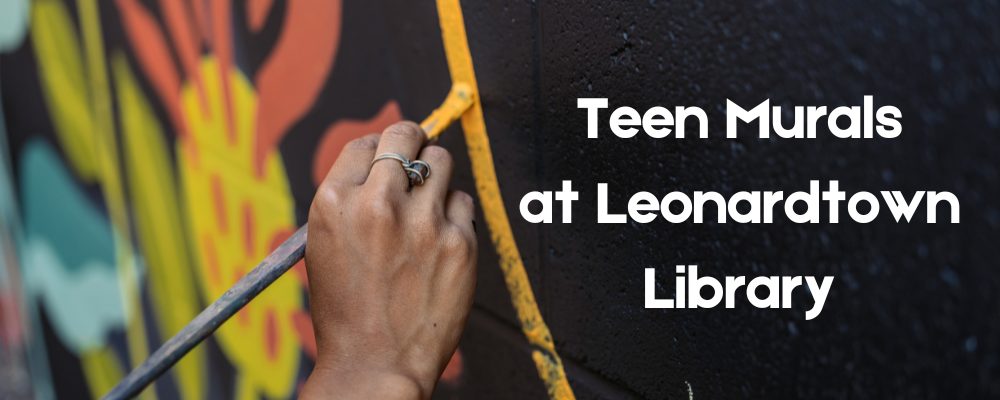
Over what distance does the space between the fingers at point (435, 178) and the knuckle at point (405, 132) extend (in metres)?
0.02

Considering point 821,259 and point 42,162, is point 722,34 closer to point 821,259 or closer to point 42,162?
point 821,259

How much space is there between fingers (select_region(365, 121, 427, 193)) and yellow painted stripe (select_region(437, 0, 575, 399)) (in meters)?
0.30

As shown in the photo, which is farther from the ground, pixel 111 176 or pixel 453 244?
pixel 111 176

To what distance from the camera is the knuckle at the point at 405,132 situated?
1.26 meters

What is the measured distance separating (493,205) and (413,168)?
1.36 feet

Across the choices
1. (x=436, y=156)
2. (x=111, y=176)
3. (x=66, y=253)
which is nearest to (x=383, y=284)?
(x=436, y=156)

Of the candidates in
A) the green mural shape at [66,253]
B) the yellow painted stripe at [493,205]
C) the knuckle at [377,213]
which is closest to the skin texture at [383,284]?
the knuckle at [377,213]

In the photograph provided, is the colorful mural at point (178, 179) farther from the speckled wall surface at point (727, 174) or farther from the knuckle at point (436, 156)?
the knuckle at point (436, 156)

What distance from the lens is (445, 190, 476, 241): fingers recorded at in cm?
Result: 122

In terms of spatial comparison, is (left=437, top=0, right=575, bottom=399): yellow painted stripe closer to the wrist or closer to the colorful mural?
the colorful mural

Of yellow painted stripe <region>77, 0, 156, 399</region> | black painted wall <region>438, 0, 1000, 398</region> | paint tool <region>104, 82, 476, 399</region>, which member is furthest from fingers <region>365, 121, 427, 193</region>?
yellow painted stripe <region>77, 0, 156, 399</region>

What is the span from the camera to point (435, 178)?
122cm


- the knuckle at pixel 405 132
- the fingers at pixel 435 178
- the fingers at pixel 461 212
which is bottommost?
the fingers at pixel 461 212

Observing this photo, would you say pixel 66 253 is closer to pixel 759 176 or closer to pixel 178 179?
pixel 178 179
